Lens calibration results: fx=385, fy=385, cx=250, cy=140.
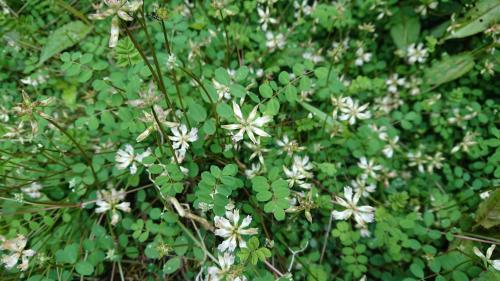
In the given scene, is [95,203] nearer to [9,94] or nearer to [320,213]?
[9,94]

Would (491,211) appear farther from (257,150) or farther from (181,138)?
(181,138)

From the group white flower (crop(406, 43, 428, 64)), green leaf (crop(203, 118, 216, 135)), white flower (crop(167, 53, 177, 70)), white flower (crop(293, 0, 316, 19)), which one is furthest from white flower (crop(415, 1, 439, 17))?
white flower (crop(167, 53, 177, 70))

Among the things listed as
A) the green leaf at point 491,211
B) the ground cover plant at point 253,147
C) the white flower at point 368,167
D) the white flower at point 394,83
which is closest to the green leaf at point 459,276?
the ground cover plant at point 253,147

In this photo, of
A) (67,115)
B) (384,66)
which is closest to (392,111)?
(384,66)

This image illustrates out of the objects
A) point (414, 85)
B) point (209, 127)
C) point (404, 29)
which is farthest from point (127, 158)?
point (404, 29)

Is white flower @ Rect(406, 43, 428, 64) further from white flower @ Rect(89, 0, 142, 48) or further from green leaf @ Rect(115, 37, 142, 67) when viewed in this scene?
white flower @ Rect(89, 0, 142, 48)

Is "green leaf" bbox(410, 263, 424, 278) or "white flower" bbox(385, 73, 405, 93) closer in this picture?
"green leaf" bbox(410, 263, 424, 278)
